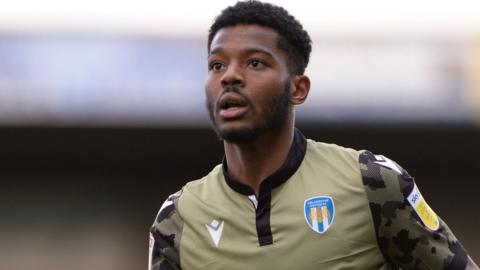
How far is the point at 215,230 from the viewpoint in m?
3.22

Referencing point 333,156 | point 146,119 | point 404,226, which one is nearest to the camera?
point 404,226

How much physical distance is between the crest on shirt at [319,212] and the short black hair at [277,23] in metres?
0.46

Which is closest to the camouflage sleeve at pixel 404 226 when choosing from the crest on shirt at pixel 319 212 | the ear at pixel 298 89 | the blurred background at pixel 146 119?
the crest on shirt at pixel 319 212

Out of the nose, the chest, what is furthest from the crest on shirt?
the nose

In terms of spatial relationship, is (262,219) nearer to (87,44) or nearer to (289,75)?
(289,75)

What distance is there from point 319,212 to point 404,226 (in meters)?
0.27

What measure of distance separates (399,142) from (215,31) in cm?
880

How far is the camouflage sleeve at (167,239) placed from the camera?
331 cm

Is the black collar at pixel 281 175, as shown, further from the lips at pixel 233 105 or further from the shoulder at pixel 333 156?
the lips at pixel 233 105

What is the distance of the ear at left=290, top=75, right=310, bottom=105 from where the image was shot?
3.28 m

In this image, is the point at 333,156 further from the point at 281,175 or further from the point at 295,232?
the point at 295,232

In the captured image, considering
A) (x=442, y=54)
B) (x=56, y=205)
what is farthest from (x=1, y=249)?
(x=442, y=54)

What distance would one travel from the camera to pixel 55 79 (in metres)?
11.5

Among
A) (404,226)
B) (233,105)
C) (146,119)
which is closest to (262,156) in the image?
(233,105)
